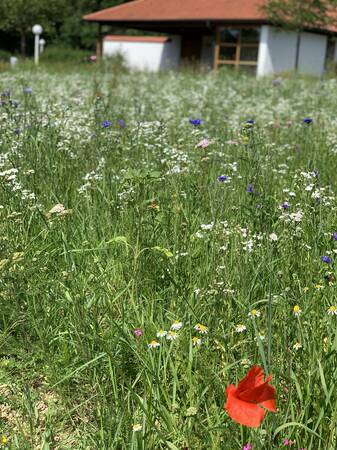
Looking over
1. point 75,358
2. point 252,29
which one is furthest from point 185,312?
point 252,29

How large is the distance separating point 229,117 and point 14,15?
109 ft

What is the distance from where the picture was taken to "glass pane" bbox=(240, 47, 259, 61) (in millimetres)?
27922

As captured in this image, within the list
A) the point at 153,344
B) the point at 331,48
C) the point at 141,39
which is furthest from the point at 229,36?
the point at 153,344

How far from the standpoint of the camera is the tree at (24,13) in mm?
35844

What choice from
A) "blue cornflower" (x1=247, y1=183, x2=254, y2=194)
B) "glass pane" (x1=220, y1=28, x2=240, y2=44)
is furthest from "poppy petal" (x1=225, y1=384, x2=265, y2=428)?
"glass pane" (x1=220, y1=28, x2=240, y2=44)

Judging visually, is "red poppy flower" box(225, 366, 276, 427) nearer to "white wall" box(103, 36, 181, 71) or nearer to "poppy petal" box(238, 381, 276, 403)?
"poppy petal" box(238, 381, 276, 403)

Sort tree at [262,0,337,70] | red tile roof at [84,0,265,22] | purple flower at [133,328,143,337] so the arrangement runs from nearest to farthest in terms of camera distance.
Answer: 1. purple flower at [133,328,143,337]
2. tree at [262,0,337,70]
3. red tile roof at [84,0,265,22]

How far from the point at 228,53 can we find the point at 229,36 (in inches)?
30.9

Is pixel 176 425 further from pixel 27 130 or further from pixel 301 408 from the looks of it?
pixel 27 130

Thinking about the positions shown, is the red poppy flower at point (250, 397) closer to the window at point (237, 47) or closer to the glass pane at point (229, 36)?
the window at point (237, 47)

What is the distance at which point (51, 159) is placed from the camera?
12.4ft

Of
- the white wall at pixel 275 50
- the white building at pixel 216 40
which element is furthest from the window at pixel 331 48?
the white wall at pixel 275 50

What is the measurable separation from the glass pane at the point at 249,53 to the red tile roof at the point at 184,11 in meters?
1.80

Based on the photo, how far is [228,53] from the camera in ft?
94.8
